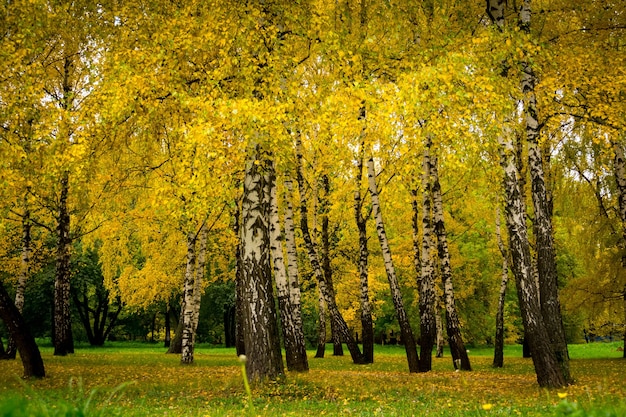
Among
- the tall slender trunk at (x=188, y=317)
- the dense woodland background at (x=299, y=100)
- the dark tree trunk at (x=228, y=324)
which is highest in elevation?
the dense woodland background at (x=299, y=100)

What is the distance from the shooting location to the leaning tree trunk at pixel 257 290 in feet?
32.0

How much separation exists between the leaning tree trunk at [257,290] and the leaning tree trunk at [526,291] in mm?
5042

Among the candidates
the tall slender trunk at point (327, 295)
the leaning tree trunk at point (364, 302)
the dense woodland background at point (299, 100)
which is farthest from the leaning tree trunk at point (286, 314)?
the leaning tree trunk at point (364, 302)

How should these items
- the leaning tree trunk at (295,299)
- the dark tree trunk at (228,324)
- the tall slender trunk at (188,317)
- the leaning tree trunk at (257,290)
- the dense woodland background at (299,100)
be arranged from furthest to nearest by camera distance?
the dark tree trunk at (228,324) < the tall slender trunk at (188,317) < the leaning tree trunk at (295,299) < the leaning tree trunk at (257,290) < the dense woodland background at (299,100)

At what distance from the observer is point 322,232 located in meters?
24.1

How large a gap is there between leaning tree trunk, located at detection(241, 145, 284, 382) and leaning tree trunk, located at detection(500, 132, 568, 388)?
5.04m

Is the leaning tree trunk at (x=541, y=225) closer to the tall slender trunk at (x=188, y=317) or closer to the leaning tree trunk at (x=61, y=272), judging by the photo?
the tall slender trunk at (x=188, y=317)

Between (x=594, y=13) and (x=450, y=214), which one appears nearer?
(x=594, y=13)

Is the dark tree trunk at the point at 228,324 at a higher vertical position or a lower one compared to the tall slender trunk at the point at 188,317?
lower

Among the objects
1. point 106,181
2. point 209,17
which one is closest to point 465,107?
point 209,17

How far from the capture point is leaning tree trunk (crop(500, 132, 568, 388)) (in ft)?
32.3

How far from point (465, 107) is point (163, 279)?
68.7 ft

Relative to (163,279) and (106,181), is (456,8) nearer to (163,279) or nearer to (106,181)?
(106,181)

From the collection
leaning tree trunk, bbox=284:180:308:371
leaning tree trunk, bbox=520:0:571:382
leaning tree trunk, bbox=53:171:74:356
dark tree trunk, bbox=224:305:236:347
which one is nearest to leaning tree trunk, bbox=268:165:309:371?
leaning tree trunk, bbox=284:180:308:371
